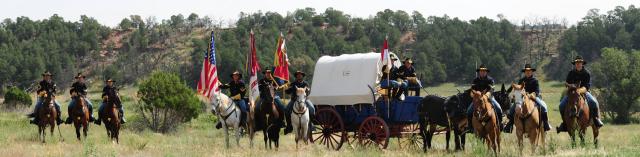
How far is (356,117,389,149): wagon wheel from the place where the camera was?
19656mm

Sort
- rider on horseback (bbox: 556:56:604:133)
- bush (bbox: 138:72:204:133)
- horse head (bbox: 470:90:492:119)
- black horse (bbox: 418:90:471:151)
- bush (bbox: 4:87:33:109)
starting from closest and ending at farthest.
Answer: horse head (bbox: 470:90:492:119)
rider on horseback (bbox: 556:56:604:133)
black horse (bbox: 418:90:471:151)
bush (bbox: 138:72:204:133)
bush (bbox: 4:87:33:109)

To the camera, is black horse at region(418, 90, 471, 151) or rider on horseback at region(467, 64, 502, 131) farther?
black horse at region(418, 90, 471, 151)

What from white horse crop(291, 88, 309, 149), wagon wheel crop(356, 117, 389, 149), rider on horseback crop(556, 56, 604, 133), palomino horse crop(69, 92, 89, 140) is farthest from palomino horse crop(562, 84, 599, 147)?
palomino horse crop(69, 92, 89, 140)

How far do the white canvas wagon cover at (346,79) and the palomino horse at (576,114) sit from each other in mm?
4880

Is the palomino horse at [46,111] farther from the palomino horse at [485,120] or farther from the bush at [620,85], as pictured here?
the bush at [620,85]

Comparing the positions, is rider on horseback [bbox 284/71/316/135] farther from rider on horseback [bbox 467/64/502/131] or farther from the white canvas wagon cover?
rider on horseback [bbox 467/64/502/131]

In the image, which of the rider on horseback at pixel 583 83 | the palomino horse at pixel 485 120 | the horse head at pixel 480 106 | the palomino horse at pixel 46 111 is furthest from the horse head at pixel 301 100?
the palomino horse at pixel 46 111

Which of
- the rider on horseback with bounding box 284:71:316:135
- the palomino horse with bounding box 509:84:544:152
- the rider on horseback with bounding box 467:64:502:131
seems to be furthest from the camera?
the rider on horseback with bounding box 284:71:316:135

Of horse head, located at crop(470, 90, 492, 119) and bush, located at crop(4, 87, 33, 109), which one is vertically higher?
horse head, located at crop(470, 90, 492, 119)

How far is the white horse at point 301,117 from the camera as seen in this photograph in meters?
19.6

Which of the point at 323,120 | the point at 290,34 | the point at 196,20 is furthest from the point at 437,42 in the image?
the point at 323,120

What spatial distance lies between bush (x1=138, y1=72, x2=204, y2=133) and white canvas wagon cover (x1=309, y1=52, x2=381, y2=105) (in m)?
24.6

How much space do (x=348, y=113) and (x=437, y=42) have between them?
10817cm

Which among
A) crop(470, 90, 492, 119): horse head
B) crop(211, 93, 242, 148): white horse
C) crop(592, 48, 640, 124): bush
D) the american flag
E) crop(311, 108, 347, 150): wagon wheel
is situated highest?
the american flag
